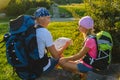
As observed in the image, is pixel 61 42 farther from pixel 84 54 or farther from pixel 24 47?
pixel 24 47

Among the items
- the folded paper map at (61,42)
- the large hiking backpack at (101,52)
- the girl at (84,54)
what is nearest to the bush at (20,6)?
the folded paper map at (61,42)

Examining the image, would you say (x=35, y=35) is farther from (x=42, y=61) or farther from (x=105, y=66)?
(x=105, y=66)

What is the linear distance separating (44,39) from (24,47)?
32cm

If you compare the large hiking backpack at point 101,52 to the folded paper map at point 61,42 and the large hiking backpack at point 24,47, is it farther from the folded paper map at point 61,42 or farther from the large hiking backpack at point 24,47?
the large hiking backpack at point 24,47

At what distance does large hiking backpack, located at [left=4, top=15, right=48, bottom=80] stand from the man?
2.9 inches

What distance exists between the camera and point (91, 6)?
7.10 m

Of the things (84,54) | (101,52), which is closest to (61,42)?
(84,54)

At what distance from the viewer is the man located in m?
5.44

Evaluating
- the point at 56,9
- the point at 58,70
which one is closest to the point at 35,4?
the point at 56,9

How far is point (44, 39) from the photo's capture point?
545 cm

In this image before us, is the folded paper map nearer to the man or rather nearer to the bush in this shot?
the man

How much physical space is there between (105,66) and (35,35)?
1.24 metres

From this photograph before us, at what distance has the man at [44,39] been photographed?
544 centimetres

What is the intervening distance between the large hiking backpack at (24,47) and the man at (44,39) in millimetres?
75
